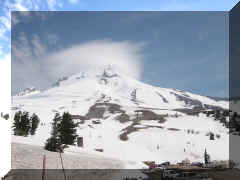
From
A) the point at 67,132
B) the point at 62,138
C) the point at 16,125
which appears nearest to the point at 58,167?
the point at 62,138

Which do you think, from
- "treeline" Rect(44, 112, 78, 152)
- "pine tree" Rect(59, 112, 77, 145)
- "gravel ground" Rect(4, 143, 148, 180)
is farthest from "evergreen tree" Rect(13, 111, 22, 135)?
"gravel ground" Rect(4, 143, 148, 180)

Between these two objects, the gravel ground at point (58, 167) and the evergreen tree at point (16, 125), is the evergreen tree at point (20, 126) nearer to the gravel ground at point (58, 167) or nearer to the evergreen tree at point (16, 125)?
the evergreen tree at point (16, 125)

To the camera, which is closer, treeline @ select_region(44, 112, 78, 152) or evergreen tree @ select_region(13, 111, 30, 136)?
treeline @ select_region(44, 112, 78, 152)

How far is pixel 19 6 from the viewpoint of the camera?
210 inches

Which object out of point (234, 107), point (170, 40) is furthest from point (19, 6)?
point (234, 107)

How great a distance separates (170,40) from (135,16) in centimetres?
165

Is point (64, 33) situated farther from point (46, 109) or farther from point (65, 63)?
point (46, 109)

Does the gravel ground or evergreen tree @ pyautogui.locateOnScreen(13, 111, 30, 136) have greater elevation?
evergreen tree @ pyautogui.locateOnScreen(13, 111, 30, 136)

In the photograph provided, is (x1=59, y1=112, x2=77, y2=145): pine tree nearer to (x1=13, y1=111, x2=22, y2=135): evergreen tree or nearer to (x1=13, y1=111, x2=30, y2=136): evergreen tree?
(x1=13, y1=111, x2=30, y2=136): evergreen tree

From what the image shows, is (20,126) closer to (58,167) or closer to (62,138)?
(62,138)

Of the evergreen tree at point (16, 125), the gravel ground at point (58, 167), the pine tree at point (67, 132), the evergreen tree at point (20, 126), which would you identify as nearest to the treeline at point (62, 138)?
the pine tree at point (67, 132)

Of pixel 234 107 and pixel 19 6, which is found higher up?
pixel 19 6

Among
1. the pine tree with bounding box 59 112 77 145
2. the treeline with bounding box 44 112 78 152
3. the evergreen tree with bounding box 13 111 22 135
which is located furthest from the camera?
the evergreen tree with bounding box 13 111 22 135

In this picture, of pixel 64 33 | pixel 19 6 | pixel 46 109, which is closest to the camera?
pixel 19 6
